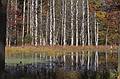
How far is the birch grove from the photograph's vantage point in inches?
2253

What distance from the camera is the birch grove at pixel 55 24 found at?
2253 inches

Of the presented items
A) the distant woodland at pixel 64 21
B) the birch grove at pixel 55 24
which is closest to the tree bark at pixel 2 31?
the birch grove at pixel 55 24

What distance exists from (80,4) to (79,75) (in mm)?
61251

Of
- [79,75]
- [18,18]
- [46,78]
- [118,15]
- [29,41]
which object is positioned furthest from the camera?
[118,15]

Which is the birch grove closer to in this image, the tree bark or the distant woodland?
the distant woodland

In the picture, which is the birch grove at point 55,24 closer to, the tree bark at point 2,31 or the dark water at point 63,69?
the dark water at point 63,69

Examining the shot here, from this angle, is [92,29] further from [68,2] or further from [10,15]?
[10,15]

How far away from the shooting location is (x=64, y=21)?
2311 inches

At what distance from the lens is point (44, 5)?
235ft

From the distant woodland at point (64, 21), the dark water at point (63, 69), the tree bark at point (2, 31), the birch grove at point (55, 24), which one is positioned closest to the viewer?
the tree bark at point (2, 31)

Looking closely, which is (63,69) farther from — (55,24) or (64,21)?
(55,24)

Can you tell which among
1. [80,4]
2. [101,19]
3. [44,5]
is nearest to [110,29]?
[101,19]

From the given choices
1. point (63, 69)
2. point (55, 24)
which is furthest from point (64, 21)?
point (63, 69)

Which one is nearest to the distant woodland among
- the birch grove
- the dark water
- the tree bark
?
the birch grove
